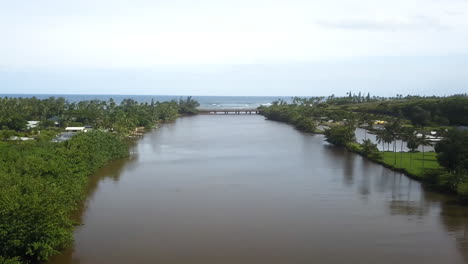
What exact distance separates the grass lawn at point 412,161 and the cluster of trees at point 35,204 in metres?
18.4

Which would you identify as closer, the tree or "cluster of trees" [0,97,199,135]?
the tree

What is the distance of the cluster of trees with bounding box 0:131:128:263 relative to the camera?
40.7 ft

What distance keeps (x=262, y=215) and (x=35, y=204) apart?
354 inches

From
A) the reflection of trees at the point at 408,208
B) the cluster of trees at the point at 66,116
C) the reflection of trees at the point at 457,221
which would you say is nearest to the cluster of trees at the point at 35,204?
the reflection of trees at the point at 457,221

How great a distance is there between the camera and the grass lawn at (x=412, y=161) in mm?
26375

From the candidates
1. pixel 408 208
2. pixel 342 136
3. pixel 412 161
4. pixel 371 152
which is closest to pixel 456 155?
pixel 408 208

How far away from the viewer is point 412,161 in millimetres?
29094

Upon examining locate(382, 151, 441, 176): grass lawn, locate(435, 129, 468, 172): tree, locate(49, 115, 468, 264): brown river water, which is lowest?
locate(49, 115, 468, 264): brown river water

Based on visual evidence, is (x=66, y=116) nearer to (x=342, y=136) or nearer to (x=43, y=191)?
(x=342, y=136)

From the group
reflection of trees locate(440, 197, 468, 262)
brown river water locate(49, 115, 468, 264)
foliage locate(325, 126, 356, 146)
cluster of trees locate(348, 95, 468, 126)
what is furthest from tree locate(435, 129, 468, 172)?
cluster of trees locate(348, 95, 468, 126)

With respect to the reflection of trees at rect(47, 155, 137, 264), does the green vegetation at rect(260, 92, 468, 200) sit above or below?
above

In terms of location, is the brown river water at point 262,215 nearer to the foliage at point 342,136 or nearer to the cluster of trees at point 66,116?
the foliage at point 342,136

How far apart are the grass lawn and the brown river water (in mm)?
912

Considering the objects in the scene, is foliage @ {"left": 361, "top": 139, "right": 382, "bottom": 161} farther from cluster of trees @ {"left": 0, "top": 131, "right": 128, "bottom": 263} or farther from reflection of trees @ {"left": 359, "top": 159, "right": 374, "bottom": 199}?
cluster of trees @ {"left": 0, "top": 131, "right": 128, "bottom": 263}
